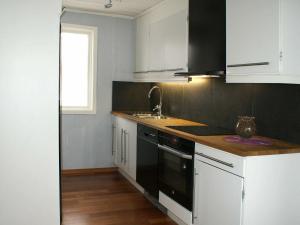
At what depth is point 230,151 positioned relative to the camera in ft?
7.82

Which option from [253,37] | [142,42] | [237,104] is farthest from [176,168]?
[142,42]

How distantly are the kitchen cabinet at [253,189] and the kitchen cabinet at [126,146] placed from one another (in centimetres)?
191

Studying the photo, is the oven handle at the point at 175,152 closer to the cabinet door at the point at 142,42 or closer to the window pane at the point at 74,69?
the cabinet door at the point at 142,42

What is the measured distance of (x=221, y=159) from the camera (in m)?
2.53

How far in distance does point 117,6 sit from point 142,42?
2.10 feet

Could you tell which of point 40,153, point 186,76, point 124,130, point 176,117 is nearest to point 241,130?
point 186,76

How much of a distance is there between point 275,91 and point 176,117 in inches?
76.3

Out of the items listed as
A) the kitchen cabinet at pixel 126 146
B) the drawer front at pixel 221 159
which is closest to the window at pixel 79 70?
the kitchen cabinet at pixel 126 146

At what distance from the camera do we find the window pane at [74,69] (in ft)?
17.1

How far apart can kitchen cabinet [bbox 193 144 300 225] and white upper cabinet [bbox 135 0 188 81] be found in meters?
1.51

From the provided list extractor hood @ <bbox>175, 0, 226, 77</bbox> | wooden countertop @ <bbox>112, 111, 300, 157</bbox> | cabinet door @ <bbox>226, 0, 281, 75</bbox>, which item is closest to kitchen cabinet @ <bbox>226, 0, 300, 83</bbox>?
cabinet door @ <bbox>226, 0, 281, 75</bbox>

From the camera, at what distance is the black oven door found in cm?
303

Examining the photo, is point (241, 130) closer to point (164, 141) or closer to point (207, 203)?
point (207, 203)

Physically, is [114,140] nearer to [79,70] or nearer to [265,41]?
[79,70]
